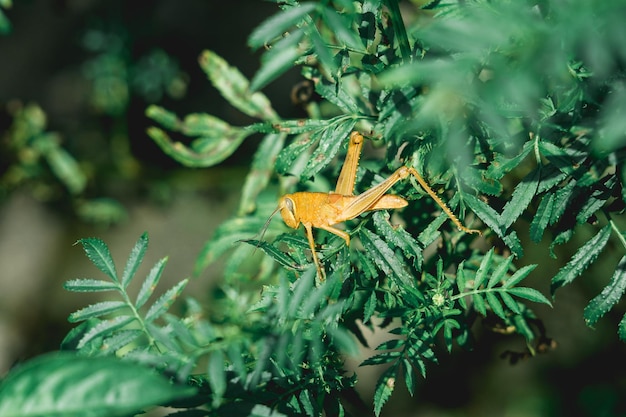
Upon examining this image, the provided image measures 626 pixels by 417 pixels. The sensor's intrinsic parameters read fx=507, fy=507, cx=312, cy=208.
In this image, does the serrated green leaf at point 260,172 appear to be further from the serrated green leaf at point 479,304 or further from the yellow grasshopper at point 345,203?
the serrated green leaf at point 479,304

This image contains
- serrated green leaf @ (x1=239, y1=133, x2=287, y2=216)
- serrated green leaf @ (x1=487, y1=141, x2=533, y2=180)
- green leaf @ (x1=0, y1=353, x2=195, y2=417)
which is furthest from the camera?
serrated green leaf @ (x1=239, y1=133, x2=287, y2=216)

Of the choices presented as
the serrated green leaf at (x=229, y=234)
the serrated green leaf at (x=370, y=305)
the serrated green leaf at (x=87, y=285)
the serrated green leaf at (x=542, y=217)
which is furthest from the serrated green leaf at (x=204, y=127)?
the serrated green leaf at (x=542, y=217)

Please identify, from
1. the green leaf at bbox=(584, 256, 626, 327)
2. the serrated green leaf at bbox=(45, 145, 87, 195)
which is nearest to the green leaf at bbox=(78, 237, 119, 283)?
the green leaf at bbox=(584, 256, 626, 327)

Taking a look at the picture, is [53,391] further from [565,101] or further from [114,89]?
[114,89]

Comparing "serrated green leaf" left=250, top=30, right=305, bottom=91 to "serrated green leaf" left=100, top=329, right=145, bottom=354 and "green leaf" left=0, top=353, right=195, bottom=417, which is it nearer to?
"green leaf" left=0, top=353, right=195, bottom=417

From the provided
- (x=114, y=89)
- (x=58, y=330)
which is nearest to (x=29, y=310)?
(x=58, y=330)

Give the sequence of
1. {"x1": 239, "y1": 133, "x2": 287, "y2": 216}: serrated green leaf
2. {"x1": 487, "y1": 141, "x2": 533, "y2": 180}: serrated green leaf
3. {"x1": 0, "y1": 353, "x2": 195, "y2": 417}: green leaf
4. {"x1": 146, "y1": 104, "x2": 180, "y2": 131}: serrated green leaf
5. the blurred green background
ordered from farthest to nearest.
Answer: the blurred green background → {"x1": 146, "y1": 104, "x2": 180, "y2": 131}: serrated green leaf → {"x1": 239, "y1": 133, "x2": 287, "y2": 216}: serrated green leaf → {"x1": 487, "y1": 141, "x2": 533, "y2": 180}: serrated green leaf → {"x1": 0, "y1": 353, "x2": 195, "y2": 417}: green leaf
